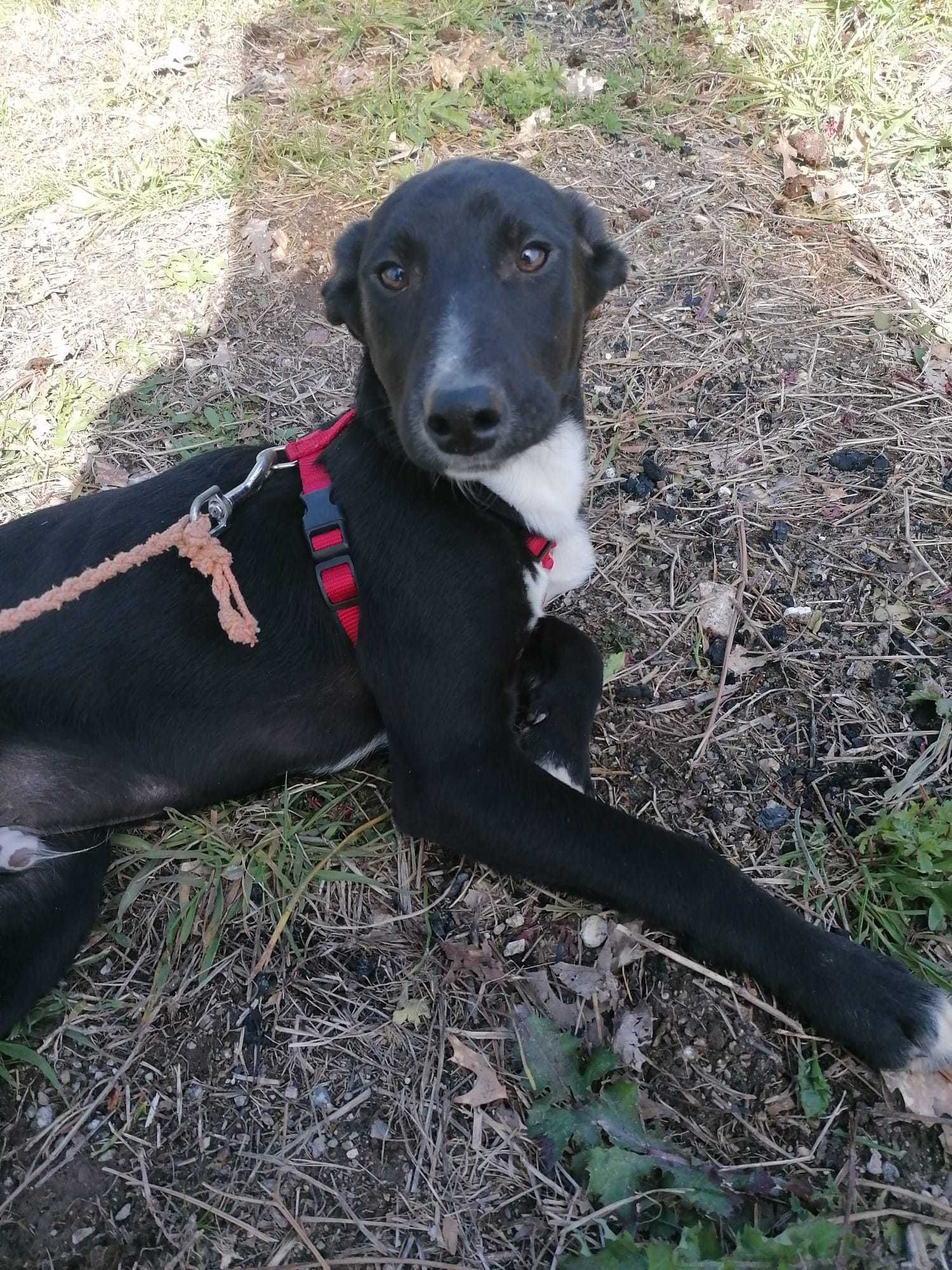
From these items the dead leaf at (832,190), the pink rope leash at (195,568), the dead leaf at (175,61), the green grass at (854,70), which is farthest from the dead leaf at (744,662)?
the dead leaf at (175,61)

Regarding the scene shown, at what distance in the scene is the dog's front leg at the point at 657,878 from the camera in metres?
1.97

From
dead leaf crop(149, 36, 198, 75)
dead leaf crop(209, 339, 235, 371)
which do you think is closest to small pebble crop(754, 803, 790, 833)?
dead leaf crop(209, 339, 235, 371)

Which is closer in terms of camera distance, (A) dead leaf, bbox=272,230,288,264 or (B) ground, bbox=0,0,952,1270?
(B) ground, bbox=0,0,952,1270

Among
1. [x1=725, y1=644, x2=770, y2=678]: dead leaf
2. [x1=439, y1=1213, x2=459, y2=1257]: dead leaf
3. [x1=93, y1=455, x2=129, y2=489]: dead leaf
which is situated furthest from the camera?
[x1=93, y1=455, x2=129, y2=489]: dead leaf

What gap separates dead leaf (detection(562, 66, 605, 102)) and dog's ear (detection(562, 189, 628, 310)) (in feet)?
7.97

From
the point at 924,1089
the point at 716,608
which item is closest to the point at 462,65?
the point at 716,608

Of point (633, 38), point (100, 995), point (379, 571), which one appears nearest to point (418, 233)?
point (379, 571)

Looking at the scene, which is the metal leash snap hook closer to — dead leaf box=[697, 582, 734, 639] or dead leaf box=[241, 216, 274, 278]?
dead leaf box=[697, 582, 734, 639]

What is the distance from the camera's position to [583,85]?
4570 mm

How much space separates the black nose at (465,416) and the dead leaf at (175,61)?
4668 mm

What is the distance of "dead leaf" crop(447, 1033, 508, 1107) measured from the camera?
2.02 m

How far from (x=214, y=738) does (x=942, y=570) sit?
2.42 meters

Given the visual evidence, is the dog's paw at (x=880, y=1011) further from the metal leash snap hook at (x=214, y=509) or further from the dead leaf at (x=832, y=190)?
the dead leaf at (x=832, y=190)

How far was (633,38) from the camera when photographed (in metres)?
4.75
